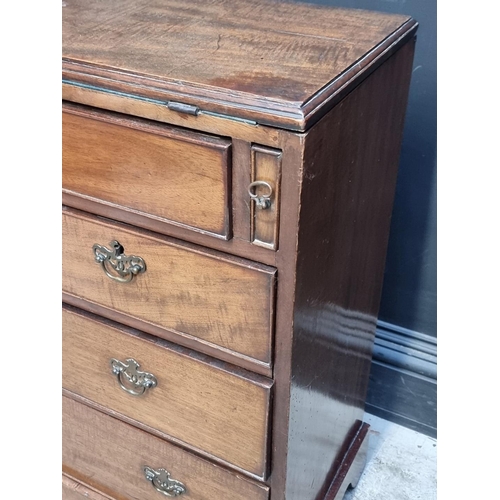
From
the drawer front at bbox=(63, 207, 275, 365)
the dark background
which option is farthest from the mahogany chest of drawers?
the dark background

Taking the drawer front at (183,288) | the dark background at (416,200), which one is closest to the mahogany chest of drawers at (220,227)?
the drawer front at (183,288)

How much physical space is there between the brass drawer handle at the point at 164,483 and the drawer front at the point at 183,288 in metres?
0.29

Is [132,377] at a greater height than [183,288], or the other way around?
[183,288]

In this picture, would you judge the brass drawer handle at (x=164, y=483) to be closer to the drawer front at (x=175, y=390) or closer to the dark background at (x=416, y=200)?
the drawer front at (x=175, y=390)

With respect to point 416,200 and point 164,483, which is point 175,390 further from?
point 416,200

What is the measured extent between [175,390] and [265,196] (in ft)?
1.17

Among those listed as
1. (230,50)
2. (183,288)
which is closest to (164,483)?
(183,288)

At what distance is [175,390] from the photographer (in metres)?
0.88

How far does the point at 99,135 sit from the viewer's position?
2.45 feet
